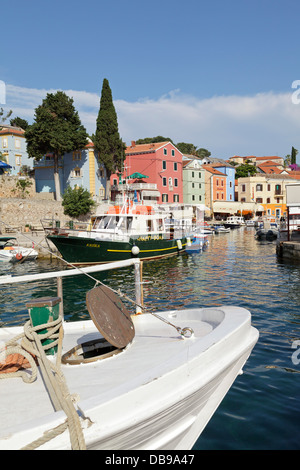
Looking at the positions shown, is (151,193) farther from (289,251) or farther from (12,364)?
(12,364)

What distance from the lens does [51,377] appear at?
3.11m

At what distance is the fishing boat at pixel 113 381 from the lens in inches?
104

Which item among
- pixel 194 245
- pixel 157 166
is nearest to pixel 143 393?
pixel 194 245

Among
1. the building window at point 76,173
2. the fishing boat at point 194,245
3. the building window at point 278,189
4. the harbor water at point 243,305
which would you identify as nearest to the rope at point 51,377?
the harbor water at point 243,305

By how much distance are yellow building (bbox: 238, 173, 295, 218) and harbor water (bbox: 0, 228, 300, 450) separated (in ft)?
155

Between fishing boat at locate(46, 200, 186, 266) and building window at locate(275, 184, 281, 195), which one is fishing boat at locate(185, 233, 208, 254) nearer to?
fishing boat at locate(46, 200, 186, 266)

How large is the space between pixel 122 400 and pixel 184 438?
3.58 ft

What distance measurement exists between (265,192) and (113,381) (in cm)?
7398

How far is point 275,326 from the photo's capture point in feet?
30.1

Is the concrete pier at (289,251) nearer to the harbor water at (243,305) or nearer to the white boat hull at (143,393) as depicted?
the harbor water at (243,305)

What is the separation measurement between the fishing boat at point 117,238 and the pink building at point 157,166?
25056 millimetres

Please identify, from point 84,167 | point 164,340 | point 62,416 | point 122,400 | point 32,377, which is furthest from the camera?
point 84,167

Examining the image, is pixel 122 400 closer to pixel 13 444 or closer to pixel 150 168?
pixel 13 444
